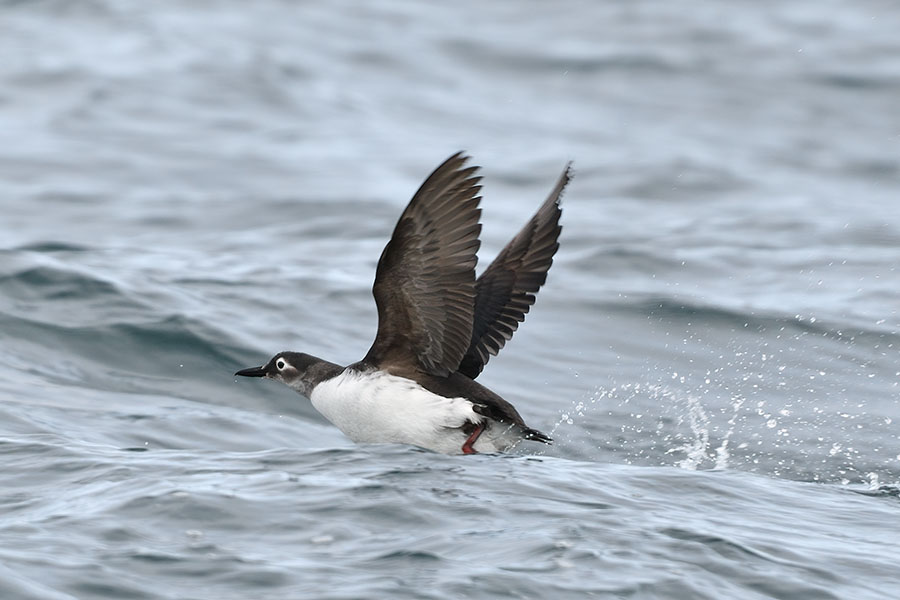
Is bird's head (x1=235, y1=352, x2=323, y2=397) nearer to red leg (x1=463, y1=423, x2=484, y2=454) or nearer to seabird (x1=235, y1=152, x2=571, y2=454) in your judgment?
seabird (x1=235, y1=152, x2=571, y2=454)

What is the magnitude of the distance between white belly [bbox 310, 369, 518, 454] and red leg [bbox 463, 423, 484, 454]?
32 millimetres

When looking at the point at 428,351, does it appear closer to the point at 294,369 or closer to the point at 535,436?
the point at 535,436

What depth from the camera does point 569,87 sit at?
83.1ft

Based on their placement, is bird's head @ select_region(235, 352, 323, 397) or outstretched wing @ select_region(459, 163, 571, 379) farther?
outstretched wing @ select_region(459, 163, 571, 379)

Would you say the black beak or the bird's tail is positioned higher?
the bird's tail

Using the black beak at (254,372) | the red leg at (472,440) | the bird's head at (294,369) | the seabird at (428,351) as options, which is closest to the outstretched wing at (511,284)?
the seabird at (428,351)

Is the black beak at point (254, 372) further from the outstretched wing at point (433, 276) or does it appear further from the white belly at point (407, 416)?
the outstretched wing at point (433, 276)

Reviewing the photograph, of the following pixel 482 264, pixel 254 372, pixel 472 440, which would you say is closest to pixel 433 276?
pixel 472 440

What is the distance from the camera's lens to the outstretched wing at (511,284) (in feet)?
29.0

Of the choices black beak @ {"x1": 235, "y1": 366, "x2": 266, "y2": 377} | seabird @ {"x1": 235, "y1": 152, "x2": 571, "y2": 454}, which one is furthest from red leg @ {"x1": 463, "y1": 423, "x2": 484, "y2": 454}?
black beak @ {"x1": 235, "y1": 366, "x2": 266, "y2": 377}

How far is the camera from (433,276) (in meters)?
7.57

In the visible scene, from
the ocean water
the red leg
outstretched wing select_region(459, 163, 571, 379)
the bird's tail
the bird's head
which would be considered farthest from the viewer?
outstretched wing select_region(459, 163, 571, 379)

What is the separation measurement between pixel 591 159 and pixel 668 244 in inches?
209

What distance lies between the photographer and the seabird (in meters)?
7.42
